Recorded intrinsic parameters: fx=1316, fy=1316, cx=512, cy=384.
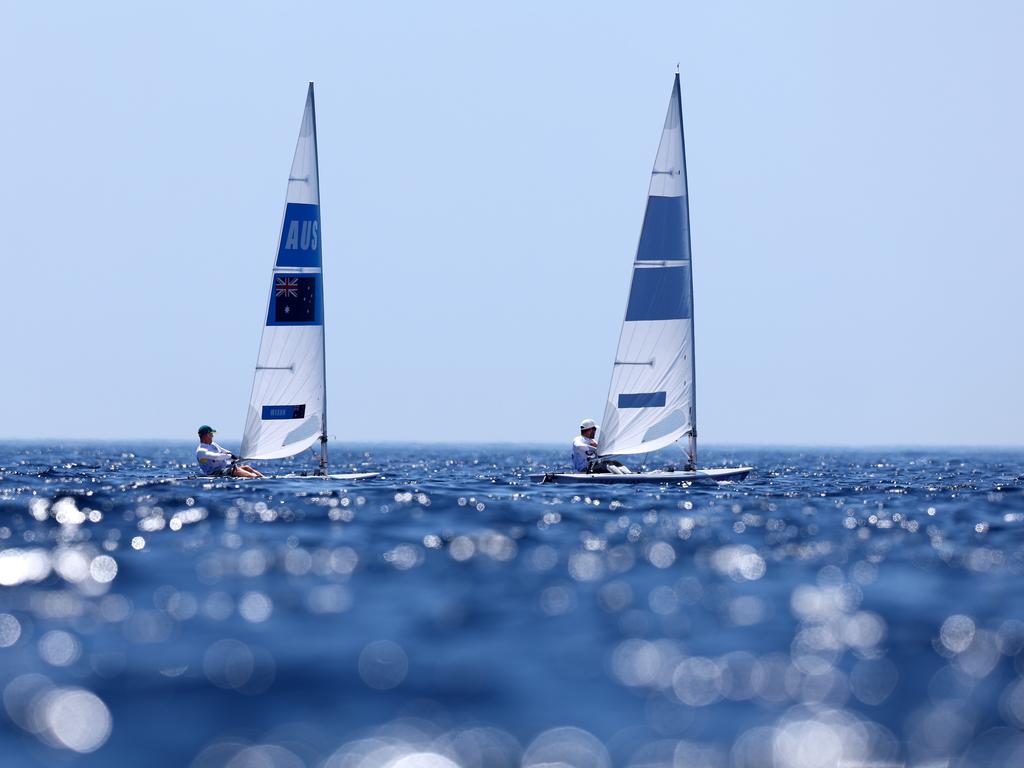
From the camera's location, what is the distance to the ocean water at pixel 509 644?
880 cm

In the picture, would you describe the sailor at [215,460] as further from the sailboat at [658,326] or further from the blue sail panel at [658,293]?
the blue sail panel at [658,293]

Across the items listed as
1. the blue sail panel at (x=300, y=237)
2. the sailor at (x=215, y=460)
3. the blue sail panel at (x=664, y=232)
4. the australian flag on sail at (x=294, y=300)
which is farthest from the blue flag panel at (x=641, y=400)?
the sailor at (x=215, y=460)

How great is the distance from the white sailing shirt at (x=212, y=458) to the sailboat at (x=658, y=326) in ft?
31.8

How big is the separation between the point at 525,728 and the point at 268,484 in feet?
78.3

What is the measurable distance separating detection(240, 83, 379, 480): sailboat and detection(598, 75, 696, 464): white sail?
7386 mm

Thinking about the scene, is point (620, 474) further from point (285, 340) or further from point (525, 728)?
point (525, 728)

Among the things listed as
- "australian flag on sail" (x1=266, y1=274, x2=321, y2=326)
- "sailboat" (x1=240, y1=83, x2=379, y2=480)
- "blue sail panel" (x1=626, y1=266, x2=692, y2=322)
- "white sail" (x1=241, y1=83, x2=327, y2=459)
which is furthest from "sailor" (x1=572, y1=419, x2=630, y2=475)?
"australian flag on sail" (x1=266, y1=274, x2=321, y2=326)

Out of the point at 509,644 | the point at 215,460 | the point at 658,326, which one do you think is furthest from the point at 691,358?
the point at 509,644

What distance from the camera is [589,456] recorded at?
34.1 metres

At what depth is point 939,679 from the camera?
34.6 ft

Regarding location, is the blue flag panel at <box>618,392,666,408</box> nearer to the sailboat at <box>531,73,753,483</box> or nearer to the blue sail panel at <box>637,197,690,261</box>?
the sailboat at <box>531,73,753,483</box>

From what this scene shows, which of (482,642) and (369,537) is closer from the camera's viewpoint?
(482,642)

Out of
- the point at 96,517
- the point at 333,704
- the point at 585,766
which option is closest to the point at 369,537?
the point at 96,517

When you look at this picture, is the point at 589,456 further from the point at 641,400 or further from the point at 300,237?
the point at 300,237
